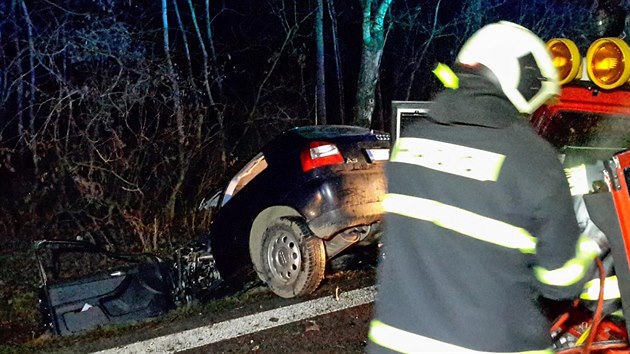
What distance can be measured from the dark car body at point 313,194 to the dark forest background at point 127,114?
1.55 metres

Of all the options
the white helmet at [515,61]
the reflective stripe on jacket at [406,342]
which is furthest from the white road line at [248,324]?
the white helmet at [515,61]

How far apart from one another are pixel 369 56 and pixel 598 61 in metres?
9.78

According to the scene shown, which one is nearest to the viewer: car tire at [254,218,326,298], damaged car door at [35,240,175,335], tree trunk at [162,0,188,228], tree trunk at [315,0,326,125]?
car tire at [254,218,326,298]

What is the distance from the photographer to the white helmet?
189 cm

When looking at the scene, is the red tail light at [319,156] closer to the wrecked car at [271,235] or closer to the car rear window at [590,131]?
the wrecked car at [271,235]

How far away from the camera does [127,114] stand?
786cm

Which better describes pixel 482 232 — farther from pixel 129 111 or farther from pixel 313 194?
pixel 129 111

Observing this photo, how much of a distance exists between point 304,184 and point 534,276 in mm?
3493

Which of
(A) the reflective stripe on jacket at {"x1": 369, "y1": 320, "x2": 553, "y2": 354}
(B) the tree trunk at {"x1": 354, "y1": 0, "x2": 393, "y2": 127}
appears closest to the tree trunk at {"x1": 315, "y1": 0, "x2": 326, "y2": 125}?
(B) the tree trunk at {"x1": 354, "y1": 0, "x2": 393, "y2": 127}

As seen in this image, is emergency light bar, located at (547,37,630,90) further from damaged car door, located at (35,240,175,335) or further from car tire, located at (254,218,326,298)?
damaged car door, located at (35,240,175,335)

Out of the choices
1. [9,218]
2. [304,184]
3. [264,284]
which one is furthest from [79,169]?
→ [304,184]

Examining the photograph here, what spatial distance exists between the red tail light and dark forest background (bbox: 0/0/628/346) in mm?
1682

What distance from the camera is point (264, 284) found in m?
6.07

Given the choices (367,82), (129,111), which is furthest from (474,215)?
(367,82)
